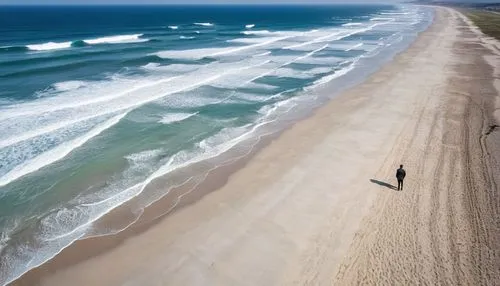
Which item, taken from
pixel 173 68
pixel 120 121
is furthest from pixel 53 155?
pixel 173 68

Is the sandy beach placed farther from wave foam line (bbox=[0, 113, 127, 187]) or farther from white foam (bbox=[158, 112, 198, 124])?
white foam (bbox=[158, 112, 198, 124])

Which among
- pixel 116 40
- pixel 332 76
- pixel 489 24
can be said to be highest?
pixel 489 24

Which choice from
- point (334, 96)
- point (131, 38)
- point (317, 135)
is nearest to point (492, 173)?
point (317, 135)

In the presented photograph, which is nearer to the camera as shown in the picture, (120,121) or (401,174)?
(401,174)

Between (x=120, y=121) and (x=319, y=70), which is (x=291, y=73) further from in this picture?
(x=120, y=121)

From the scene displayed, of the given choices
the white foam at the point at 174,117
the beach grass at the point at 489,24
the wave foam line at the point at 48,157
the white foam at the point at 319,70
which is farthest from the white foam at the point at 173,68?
the beach grass at the point at 489,24

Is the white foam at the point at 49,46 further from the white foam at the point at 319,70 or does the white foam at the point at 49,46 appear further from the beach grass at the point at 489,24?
the beach grass at the point at 489,24

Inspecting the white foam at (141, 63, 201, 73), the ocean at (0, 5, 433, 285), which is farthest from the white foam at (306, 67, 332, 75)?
the white foam at (141, 63, 201, 73)

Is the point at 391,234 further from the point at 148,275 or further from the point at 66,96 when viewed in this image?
the point at 66,96
